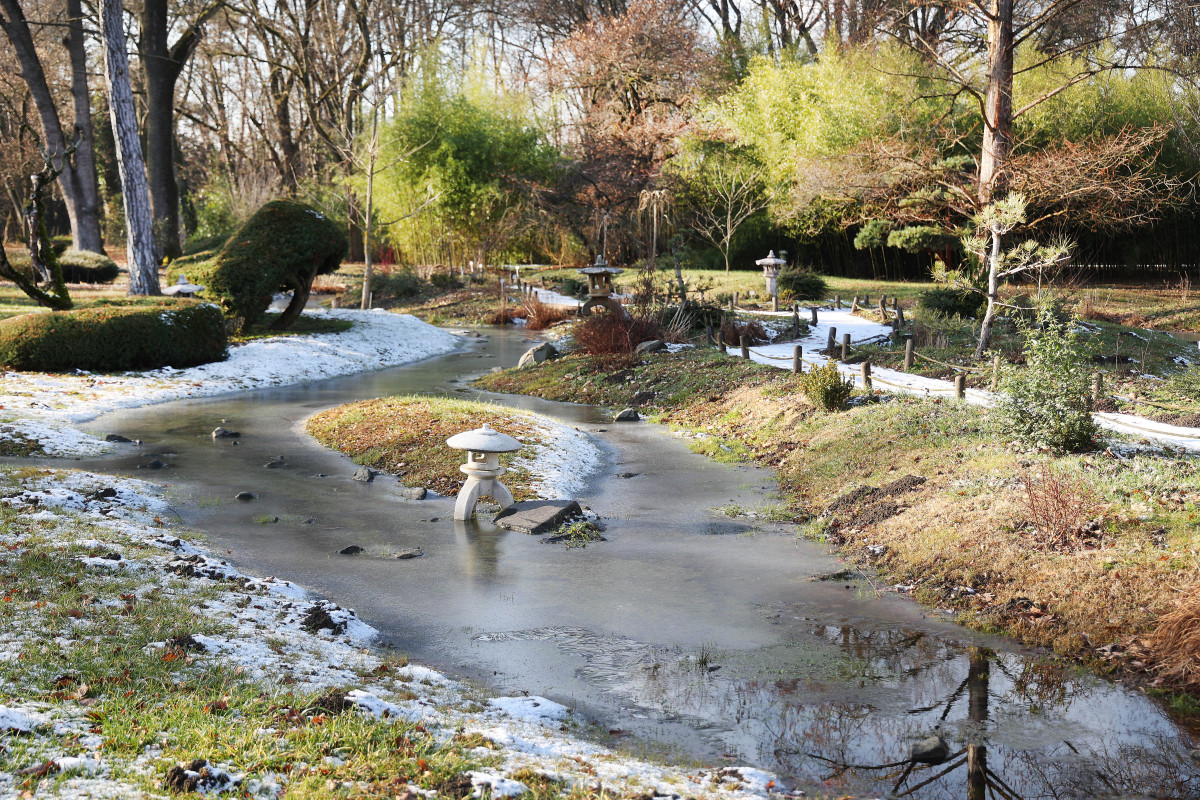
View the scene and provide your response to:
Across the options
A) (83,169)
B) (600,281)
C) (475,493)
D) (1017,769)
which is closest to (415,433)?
(475,493)

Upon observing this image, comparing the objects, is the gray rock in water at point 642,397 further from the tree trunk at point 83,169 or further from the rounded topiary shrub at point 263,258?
the tree trunk at point 83,169

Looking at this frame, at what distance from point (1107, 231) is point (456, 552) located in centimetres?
2458

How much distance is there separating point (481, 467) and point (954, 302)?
44.2ft

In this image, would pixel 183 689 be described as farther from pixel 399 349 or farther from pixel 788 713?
pixel 399 349

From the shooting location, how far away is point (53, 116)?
26.1 metres

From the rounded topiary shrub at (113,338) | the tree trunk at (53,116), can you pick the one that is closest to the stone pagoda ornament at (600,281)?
the rounded topiary shrub at (113,338)

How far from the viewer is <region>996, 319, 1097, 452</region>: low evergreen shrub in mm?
7812

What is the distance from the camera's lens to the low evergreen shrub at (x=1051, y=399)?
25.6ft

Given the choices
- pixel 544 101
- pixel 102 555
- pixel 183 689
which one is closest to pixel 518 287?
pixel 544 101

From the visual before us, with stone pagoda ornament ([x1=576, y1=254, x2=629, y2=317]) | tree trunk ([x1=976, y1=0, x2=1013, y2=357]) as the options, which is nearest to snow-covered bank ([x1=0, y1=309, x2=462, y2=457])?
stone pagoda ornament ([x1=576, y1=254, x2=629, y2=317])

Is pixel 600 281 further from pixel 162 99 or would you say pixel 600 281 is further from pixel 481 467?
pixel 162 99

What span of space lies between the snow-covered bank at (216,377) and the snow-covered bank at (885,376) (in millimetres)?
7501

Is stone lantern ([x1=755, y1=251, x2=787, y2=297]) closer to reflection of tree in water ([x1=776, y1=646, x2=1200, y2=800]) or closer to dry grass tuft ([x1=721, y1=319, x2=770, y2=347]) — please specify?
dry grass tuft ([x1=721, y1=319, x2=770, y2=347])

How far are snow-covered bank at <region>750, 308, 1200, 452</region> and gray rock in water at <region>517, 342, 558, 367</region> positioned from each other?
11.8 ft
